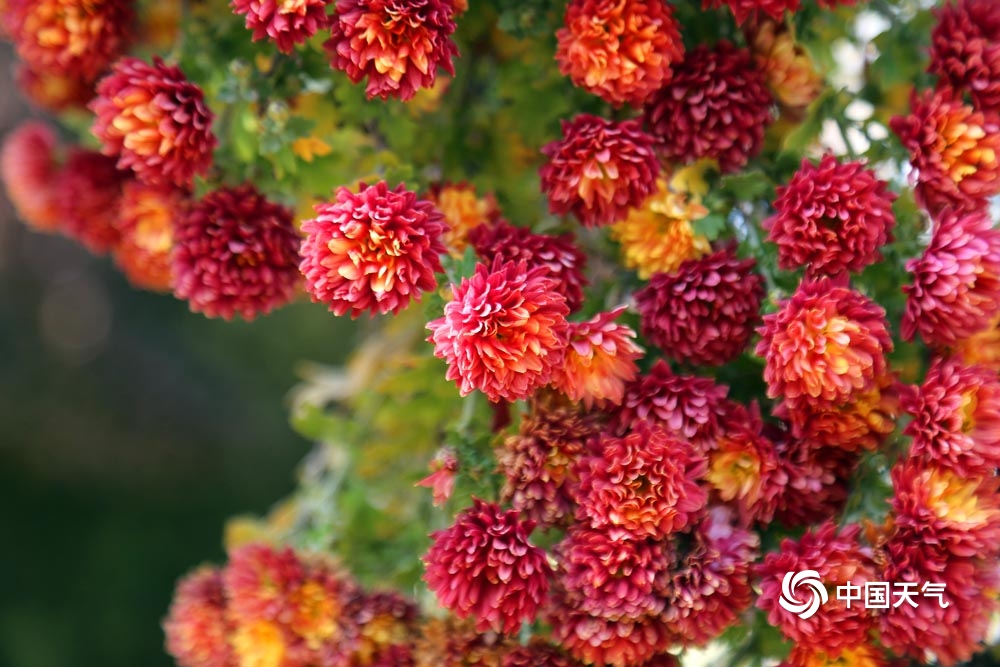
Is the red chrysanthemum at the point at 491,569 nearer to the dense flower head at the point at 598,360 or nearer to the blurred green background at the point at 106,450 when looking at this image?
the dense flower head at the point at 598,360

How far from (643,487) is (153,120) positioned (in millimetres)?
402

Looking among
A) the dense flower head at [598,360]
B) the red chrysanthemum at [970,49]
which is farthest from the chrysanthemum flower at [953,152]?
the dense flower head at [598,360]

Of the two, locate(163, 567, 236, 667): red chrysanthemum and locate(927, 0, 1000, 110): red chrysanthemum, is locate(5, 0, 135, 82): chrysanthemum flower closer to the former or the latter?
locate(163, 567, 236, 667): red chrysanthemum

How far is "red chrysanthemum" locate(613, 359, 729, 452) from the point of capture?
0.61 m

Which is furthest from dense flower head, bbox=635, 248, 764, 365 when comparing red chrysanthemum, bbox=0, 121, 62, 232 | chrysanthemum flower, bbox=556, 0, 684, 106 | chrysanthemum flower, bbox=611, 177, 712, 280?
red chrysanthemum, bbox=0, 121, 62, 232

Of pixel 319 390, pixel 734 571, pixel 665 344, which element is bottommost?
pixel 734 571

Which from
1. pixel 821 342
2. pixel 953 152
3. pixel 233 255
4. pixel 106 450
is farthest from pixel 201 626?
pixel 106 450

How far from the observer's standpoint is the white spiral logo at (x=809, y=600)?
1.88ft

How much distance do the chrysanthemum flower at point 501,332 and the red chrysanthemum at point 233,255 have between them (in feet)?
0.58

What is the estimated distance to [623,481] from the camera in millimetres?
572

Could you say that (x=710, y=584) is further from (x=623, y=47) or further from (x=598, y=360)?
(x=623, y=47)

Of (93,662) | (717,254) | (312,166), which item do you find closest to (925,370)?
(717,254)

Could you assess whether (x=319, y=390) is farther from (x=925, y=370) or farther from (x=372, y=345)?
(x=925, y=370)

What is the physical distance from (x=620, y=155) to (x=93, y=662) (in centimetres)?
173
